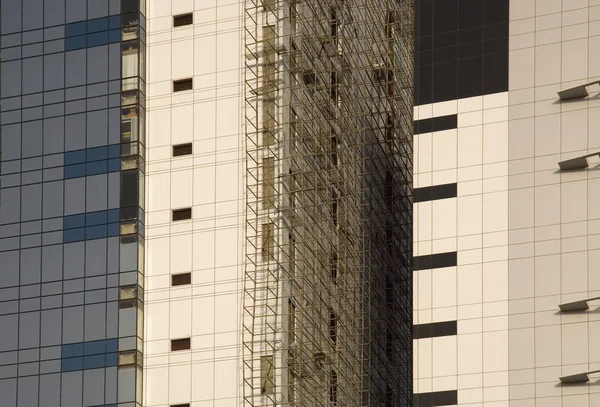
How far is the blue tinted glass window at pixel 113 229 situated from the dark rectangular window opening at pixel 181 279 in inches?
151

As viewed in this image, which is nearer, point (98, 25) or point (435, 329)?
point (435, 329)

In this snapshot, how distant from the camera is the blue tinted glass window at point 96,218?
84375 mm

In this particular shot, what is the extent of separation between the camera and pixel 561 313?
7581cm

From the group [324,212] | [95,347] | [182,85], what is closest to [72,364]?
[95,347]

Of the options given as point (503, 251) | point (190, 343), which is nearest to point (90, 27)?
point (190, 343)

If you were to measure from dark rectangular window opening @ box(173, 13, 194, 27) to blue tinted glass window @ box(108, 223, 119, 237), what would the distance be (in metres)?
11.0

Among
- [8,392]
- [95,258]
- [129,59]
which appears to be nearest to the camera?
[8,392]

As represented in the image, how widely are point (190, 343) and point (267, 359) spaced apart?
14.0 ft

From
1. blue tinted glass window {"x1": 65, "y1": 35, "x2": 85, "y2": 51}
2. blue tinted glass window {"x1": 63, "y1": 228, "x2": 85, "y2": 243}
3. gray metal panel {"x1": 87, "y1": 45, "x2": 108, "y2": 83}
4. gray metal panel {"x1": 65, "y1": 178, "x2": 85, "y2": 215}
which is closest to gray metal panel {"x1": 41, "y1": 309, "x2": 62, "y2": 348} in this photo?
blue tinted glass window {"x1": 63, "y1": 228, "x2": 85, "y2": 243}

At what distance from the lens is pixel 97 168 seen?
85.4 m

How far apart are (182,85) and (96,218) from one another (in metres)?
8.12

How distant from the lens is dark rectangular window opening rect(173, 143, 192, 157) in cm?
8444

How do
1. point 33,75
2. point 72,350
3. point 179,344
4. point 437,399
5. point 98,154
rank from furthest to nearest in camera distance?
point 33,75
point 98,154
point 72,350
point 179,344
point 437,399

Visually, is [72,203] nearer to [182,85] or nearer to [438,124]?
[182,85]
